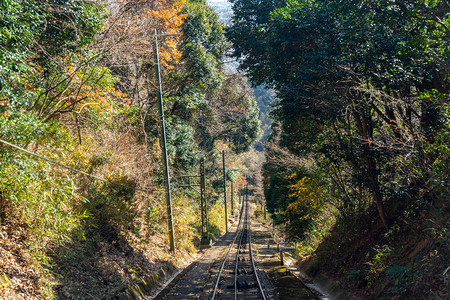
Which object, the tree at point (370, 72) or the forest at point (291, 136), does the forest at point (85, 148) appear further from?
the tree at point (370, 72)

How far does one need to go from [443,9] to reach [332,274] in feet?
30.2

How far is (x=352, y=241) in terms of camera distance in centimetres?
1283

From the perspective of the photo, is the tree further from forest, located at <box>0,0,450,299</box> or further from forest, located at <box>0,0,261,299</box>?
forest, located at <box>0,0,261,299</box>

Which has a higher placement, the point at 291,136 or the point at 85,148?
the point at 291,136

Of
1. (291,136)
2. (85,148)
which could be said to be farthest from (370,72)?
(85,148)

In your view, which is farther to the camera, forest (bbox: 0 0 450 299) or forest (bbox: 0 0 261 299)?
forest (bbox: 0 0 450 299)

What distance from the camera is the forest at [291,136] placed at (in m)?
7.41

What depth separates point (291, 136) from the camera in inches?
755

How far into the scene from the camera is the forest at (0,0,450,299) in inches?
292

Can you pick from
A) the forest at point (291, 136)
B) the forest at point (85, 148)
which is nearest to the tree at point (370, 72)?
the forest at point (291, 136)

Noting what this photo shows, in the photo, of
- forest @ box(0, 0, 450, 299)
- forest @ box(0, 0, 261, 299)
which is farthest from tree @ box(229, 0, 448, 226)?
forest @ box(0, 0, 261, 299)

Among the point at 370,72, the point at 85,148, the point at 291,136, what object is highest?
the point at 370,72

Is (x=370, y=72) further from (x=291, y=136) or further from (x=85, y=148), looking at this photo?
(x=85, y=148)

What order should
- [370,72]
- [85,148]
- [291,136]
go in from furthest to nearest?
[291,136] < [85,148] < [370,72]
